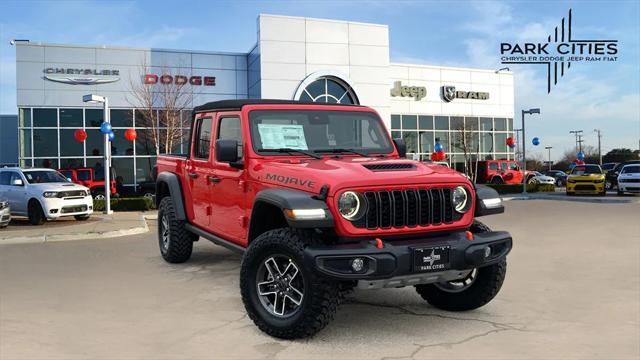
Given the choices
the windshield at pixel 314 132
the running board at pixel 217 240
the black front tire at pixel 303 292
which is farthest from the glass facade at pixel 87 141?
the black front tire at pixel 303 292

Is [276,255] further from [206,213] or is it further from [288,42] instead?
[288,42]

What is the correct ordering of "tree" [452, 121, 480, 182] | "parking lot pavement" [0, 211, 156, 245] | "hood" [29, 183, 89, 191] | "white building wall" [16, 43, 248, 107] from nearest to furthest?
"parking lot pavement" [0, 211, 156, 245]
"hood" [29, 183, 89, 191]
"white building wall" [16, 43, 248, 107]
"tree" [452, 121, 480, 182]

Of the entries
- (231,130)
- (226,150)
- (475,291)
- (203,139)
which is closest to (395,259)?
(475,291)

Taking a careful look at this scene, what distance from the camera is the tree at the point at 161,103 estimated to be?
29.9m

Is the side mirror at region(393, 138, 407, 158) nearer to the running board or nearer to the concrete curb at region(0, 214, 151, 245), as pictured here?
the running board

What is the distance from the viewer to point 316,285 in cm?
426

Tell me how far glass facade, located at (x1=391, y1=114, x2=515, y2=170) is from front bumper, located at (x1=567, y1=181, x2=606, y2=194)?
37.7 feet

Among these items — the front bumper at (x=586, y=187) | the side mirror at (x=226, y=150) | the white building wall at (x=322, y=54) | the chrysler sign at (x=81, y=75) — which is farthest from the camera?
the chrysler sign at (x=81, y=75)

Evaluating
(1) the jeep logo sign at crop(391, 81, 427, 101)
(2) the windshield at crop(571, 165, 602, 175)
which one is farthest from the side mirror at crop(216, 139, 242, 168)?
(1) the jeep logo sign at crop(391, 81, 427, 101)

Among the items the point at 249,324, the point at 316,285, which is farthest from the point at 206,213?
the point at 316,285

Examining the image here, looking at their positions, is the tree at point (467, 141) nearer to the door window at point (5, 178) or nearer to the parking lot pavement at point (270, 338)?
the door window at point (5, 178)

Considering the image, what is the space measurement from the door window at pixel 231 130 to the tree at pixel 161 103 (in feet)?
78.3

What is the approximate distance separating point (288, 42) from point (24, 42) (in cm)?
1434

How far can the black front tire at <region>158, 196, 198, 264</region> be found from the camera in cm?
788
